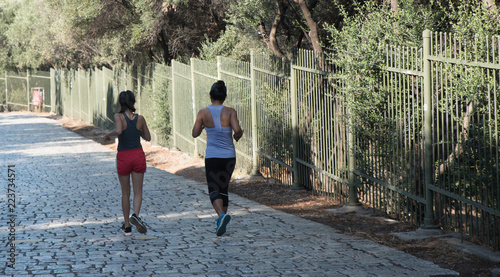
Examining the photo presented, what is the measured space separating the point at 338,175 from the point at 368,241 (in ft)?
8.22

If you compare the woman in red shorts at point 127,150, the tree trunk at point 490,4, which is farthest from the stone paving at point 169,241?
the tree trunk at point 490,4

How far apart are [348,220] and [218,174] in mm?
2070

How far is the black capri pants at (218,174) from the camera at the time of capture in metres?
7.48

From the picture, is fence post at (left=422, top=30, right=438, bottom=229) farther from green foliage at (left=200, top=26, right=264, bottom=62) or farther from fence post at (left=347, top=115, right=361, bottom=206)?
green foliage at (left=200, top=26, right=264, bottom=62)

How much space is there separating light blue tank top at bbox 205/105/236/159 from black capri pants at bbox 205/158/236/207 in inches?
2.3

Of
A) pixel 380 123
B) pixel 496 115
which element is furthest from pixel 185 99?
pixel 496 115

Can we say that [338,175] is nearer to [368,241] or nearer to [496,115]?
[368,241]

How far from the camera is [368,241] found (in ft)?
23.2

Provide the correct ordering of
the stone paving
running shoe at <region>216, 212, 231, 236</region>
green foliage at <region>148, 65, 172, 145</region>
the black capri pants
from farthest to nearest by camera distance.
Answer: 1. green foliage at <region>148, 65, 172, 145</region>
2. the black capri pants
3. running shoe at <region>216, 212, 231, 236</region>
4. the stone paving

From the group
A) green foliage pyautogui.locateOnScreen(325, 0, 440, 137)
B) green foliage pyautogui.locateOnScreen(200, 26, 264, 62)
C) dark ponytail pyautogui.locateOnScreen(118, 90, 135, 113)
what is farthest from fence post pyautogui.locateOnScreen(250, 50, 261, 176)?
green foliage pyautogui.locateOnScreen(200, 26, 264, 62)

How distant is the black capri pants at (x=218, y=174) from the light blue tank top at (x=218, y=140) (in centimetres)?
6

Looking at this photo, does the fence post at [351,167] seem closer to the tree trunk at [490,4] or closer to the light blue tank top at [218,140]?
the light blue tank top at [218,140]

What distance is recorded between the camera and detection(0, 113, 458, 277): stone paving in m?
6.05

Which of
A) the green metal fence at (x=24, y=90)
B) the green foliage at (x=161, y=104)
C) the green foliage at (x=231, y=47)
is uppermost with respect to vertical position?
the green metal fence at (x=24, y=90)
